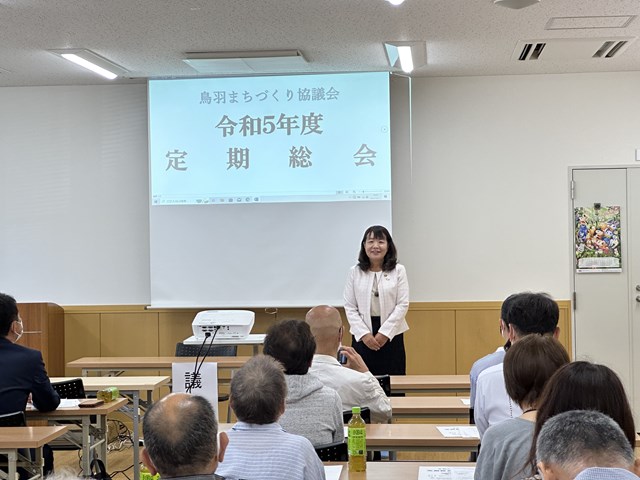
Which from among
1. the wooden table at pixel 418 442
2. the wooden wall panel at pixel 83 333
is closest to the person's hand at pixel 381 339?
the wooden table at pixel 418 442

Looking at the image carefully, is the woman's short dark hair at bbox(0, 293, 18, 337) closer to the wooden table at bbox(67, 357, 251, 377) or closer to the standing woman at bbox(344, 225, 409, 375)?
the wooden table at bbox(67, 357, 251, 377)

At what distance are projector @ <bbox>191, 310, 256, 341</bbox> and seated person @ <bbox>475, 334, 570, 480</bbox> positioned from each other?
416 centimetres

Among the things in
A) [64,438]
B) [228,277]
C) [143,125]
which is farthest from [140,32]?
[64,438]

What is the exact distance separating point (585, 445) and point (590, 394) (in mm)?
461

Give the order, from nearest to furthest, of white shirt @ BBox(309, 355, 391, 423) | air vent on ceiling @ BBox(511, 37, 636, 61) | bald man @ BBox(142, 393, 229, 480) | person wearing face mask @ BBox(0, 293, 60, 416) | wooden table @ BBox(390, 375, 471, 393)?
bald man @ BBox(142, 393, 229, 480), white shirt @ BBox(309, 355, 391, 423), person wearing face mask @ BBox(0, 293, 60, 416), wooden table @ BBox(390, 375, 471, 393), air vent on ceiling @ BBox(511, 37, 636, 61)

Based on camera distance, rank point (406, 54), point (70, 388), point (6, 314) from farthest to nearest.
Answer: point (406, 54)
point (70, 388)
point (6, 314)

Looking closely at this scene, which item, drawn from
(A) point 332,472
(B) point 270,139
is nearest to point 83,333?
(B) point 270,139

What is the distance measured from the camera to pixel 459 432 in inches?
136

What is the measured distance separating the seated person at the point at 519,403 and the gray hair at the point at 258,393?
2.12 ft

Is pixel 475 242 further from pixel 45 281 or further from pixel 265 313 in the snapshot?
pixel 45 281

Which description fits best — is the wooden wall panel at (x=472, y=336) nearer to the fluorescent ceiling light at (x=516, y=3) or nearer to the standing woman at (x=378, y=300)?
the standing woman at (x=378, y=300)

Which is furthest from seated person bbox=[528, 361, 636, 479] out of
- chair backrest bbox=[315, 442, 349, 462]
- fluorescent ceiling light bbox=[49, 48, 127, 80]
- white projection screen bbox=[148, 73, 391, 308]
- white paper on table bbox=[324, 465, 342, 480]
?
fluorescent ceiling light bbox=[49, 48, 127, 80]

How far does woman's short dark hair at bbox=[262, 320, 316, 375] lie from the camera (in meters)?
3.14

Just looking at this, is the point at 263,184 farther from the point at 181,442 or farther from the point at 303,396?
the point at 181,442
